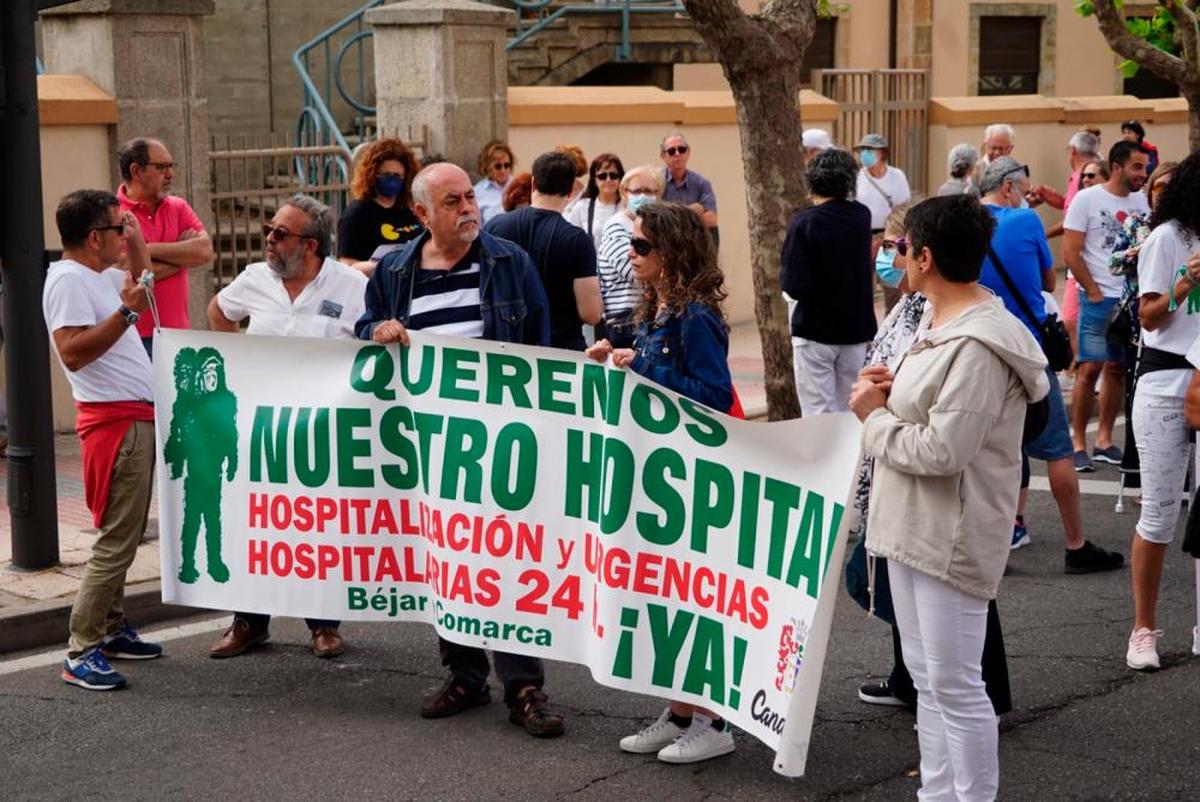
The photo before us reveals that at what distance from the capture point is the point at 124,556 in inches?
264

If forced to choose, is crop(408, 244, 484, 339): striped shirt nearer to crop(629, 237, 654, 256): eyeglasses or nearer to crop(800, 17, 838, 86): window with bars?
crop(629, 237, 654, 256): eyeglasses

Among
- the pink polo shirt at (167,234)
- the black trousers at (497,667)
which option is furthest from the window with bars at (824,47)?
the black trousers at (497,667)

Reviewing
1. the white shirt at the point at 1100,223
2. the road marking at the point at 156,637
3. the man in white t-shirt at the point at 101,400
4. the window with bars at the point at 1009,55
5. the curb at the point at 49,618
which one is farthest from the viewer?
the window with bars at the point at 1009,55

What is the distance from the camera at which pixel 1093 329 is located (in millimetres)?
10922

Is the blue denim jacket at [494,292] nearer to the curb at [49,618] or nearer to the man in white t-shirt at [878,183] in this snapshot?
the curb at [49,618]

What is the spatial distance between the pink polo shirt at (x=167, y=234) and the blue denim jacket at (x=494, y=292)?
2580mm

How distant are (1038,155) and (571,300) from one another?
14130 mm

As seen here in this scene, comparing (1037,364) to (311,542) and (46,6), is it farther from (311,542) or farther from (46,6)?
(46,6)

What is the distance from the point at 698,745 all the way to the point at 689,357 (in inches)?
47.8

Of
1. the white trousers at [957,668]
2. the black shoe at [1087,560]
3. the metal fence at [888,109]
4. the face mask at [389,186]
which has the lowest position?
the black shoe at [1087,560]

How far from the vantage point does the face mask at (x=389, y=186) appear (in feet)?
30.4

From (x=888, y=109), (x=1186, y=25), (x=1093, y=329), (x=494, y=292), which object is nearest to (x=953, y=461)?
(x=494, y=292)

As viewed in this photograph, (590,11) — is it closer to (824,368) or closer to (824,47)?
(824,47)

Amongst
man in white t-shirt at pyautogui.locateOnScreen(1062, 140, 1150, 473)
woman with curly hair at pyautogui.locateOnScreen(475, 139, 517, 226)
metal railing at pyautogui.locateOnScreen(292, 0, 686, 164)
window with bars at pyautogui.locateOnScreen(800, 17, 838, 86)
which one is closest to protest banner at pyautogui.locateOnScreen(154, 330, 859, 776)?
man in white t-shirt at pyautogui.locateOnScreen(1062, 140, 1150, 473)
